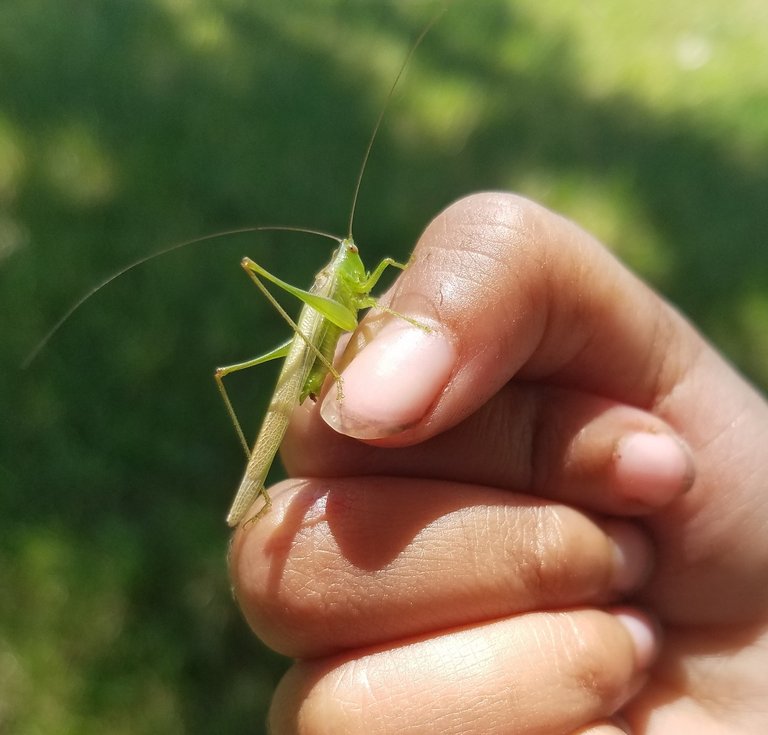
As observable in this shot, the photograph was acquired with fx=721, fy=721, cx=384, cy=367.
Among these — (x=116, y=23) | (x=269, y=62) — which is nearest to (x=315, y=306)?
(x=269, y=62)

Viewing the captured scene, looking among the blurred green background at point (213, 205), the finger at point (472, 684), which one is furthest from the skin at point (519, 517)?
the blurred green background at point (213, 205)

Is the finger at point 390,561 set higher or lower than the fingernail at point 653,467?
lower

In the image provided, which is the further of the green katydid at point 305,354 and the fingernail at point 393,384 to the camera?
the green katydid at point 305,354

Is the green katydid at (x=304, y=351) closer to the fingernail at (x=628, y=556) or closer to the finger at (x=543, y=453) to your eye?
the finger at (x=543, y=453)

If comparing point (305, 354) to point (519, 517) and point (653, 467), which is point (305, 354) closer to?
point (519, 517)

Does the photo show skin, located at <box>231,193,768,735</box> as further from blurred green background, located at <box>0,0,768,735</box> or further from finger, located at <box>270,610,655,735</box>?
blurred green background, located at <box>0,0,768,735</box>

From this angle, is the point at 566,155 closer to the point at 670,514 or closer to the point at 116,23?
the point at 670,514

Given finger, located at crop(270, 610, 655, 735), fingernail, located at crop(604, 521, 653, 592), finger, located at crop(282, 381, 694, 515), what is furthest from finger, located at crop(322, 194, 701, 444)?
finger, located at crop(270, 610, 655, 735)
